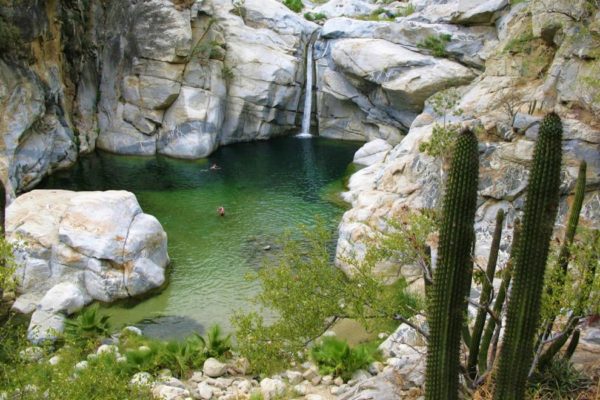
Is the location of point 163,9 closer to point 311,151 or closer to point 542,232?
point 311,151

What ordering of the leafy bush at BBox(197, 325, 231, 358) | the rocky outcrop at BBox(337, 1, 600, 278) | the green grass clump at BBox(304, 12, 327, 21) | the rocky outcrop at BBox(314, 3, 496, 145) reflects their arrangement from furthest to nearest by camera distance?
the green grass clump at BBox(304, 12, 327, 21) < the rocky outcrop at BBox(314, 3, 496, 145) < the rocky outcrop at BBox(337, 1, 600, 278) < the leafy bush at BBox(197, 325, 231, 358)

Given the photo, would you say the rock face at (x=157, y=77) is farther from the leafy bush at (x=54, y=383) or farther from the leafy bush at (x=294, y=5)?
the leafy bush at (x=54, y=383)

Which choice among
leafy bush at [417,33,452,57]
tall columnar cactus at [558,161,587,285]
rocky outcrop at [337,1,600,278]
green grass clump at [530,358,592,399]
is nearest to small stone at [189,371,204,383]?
rocky outcrop at [337,1,600,278]

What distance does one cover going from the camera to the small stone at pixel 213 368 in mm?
14273

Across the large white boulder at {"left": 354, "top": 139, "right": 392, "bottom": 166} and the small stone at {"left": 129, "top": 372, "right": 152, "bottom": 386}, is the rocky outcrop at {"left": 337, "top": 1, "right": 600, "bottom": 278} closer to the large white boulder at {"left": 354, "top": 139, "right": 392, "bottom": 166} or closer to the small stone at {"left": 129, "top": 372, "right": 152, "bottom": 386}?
the large white boulder at {"left": 354, "top": 139, "right": 392, "bottom": 166}

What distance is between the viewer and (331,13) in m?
45.9

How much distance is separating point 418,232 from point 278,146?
2899cm

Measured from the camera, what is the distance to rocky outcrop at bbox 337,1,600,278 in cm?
2078

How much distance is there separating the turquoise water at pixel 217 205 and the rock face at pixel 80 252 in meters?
0.93

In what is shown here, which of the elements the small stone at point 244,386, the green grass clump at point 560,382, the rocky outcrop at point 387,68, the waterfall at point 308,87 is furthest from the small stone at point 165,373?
the waterfall at point 308,87

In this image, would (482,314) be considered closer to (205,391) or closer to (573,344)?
(573,344)

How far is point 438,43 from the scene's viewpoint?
36.8 meters

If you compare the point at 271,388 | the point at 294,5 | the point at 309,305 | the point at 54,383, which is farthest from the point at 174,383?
the point at 294,5

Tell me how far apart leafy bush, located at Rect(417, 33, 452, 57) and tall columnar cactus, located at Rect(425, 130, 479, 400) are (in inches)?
1196
